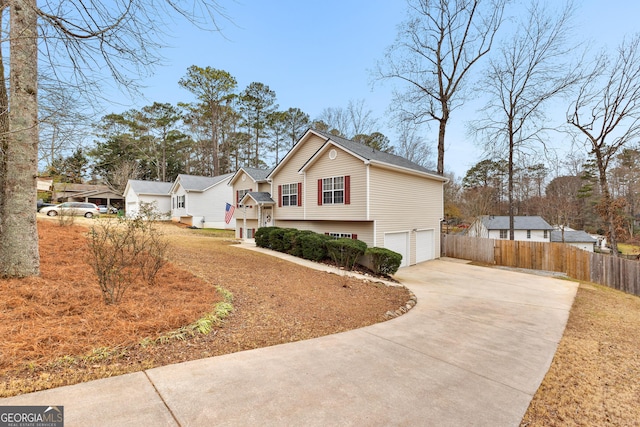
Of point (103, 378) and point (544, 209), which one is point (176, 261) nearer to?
point (103, 378)

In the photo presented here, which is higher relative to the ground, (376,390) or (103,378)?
(103,378)

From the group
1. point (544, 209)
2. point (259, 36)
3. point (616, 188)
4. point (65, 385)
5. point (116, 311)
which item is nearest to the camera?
point (65, 385)

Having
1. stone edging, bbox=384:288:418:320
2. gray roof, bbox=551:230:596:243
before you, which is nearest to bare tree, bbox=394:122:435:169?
gray roof, bbox=551:230:596:243

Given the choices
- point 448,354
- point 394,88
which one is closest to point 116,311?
point 448,354

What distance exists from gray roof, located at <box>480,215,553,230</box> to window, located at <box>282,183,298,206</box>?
2186cm

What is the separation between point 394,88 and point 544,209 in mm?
23791

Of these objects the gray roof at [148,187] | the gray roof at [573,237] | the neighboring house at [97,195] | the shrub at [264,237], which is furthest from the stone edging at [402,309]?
the neighboring house at [97,195]

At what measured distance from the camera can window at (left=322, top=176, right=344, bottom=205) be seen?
1338 centimetres

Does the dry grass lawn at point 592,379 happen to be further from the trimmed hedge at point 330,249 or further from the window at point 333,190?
the window at point 333,190

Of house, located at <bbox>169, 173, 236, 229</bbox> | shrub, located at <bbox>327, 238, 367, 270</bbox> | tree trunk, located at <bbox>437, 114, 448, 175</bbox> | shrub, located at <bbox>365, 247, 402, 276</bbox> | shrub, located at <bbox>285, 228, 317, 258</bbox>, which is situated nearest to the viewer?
shrub, located at <bbox>365, 247, 402, 276</bbox>

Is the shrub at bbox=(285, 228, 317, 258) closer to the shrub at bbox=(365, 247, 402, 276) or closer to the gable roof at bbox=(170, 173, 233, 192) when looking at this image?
the shrub at bbox=(365, 247, 402, 276)

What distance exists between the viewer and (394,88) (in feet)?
66.9

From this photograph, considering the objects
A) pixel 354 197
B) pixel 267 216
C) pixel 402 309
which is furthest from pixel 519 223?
pixel 402 309

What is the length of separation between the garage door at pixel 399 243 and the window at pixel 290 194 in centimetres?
552
